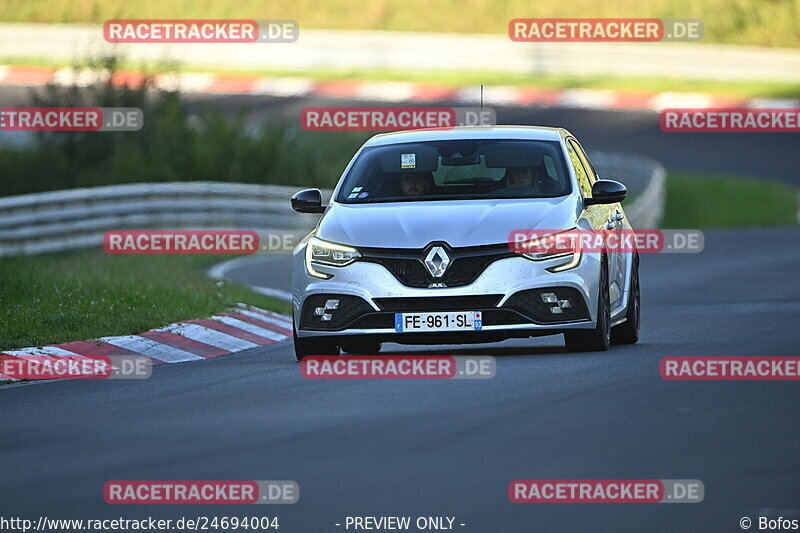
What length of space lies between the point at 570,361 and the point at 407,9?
4294cm

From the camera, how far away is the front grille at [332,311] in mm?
11758

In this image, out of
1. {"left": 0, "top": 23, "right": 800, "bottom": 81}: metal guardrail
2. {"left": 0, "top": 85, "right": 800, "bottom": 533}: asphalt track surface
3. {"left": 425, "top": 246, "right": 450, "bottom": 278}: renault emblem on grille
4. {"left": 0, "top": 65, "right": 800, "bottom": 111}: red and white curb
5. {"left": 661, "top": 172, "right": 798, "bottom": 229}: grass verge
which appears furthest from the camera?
{"left": 0, "top": 23, "right": 800, "bottom": 81}: metal guardrail

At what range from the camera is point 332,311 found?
11.9 m

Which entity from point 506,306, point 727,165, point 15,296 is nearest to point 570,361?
point 506,306

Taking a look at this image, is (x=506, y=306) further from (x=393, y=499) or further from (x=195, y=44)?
(x=195, y=44)

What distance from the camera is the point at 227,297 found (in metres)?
17.3

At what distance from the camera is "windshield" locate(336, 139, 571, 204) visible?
12539 millimetres

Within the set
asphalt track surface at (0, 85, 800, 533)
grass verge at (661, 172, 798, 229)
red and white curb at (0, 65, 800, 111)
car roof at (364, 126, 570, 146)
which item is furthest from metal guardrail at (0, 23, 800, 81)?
asphalt track surface at (0, 85, 800, 533)

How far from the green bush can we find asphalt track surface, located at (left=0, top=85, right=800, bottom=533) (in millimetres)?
16937

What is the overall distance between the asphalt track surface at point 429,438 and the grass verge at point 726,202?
19.3 m

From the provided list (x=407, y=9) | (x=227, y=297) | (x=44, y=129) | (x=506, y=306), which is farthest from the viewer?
(x=407, y=9)

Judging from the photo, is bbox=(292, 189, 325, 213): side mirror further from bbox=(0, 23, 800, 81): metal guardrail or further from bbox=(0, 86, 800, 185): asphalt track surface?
bbox=(0, 23, 800, 81): metal guardrail

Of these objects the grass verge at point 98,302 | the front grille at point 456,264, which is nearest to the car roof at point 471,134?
the front grille at point 456,264

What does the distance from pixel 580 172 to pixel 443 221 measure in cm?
184
